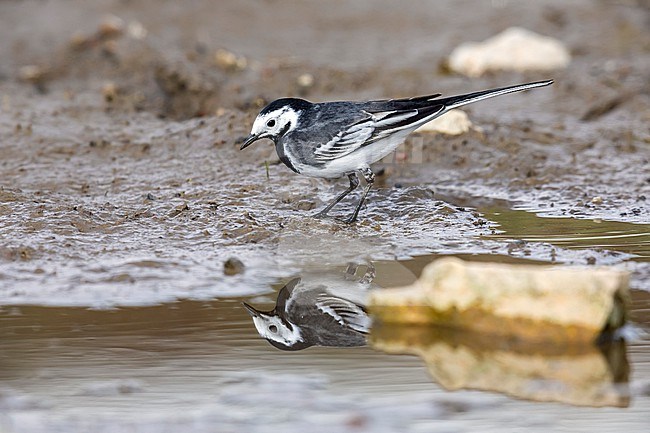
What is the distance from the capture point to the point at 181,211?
6883 mm

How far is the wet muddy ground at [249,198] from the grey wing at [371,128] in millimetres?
479

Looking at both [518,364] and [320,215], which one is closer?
[518,364]

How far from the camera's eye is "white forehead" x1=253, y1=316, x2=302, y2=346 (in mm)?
4727

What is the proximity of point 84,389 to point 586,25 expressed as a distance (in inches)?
374

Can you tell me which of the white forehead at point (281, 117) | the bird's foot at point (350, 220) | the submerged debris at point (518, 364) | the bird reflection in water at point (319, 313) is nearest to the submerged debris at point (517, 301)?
the submerged debris at point (518, 364)

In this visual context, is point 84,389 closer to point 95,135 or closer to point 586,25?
point 95,135

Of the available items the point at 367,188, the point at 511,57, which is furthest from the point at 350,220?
the point at 511,57

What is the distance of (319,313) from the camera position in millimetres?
5078

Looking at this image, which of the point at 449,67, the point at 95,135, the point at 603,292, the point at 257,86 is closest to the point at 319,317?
the point at 603,292

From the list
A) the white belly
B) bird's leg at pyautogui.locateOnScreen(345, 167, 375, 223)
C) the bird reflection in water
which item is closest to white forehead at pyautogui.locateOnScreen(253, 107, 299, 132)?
the white belly

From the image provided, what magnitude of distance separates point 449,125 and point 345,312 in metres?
3.72

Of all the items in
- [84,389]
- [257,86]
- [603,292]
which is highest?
[257,86]

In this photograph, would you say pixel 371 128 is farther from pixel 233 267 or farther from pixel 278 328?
pixel 278 328

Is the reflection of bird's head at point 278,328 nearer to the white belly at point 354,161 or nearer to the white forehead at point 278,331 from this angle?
the white forehead at point 278,331
